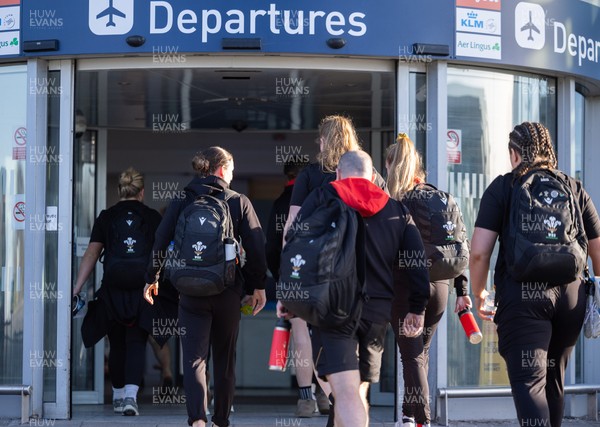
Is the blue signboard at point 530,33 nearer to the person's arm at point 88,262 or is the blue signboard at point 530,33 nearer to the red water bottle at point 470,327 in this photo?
the red water bottle at point 470,327

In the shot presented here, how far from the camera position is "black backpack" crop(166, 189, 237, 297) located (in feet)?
20.3

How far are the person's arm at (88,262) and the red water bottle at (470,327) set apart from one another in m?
3.07

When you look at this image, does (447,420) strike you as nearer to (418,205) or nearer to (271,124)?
(418,205)

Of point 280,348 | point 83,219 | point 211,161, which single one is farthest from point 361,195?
point 83,219

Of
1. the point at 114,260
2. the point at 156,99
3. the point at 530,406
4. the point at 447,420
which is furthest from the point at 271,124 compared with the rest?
the point at 530,406

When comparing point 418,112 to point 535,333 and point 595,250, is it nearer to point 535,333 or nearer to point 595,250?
point 595,250

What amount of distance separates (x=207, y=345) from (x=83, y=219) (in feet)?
12.3

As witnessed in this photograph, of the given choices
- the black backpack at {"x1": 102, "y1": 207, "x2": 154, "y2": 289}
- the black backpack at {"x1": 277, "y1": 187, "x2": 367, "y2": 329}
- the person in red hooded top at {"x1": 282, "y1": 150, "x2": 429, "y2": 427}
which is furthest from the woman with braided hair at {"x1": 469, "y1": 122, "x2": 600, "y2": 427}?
the black backpack at {"x1": 102, "y1": 207, "x2": 154, "y2": 289}

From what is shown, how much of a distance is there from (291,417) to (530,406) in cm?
309

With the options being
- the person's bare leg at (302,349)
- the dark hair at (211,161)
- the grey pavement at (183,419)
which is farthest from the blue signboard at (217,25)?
the grey pavement at (183,419)

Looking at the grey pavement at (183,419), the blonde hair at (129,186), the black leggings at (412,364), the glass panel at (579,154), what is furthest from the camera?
the glass panel at (579,154)

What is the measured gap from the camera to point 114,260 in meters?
8.20

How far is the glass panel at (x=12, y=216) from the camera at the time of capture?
7811 millimetres

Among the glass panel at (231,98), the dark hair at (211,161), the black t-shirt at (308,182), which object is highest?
the glass panel at (231,98)
